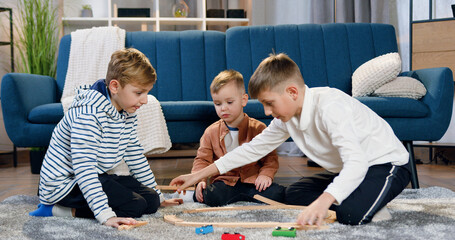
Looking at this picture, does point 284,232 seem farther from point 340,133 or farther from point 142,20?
point 142,20

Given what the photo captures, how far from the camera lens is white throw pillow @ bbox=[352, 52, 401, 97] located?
7.68 ft

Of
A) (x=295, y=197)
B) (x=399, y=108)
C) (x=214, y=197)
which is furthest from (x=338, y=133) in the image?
(x=399, y=108)

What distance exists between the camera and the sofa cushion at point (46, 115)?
217 centimetres

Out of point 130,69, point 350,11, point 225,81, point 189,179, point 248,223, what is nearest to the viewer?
point 248,223

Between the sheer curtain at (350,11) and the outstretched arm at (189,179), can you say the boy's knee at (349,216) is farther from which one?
the sheer curtain at (350,11)

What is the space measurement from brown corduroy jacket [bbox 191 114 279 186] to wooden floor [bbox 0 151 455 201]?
50 cm

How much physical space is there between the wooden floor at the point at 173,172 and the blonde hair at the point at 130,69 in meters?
0.93

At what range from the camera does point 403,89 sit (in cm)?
222

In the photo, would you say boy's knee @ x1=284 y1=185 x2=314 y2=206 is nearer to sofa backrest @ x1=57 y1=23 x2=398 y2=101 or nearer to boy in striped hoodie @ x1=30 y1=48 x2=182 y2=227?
boy in striped hoodie @ x1=30 y1=48 x2=182 y2=227

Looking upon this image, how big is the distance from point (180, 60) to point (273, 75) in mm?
1551

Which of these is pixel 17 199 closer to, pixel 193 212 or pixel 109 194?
pixel 109 194

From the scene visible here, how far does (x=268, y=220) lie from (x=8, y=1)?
10.4 feet

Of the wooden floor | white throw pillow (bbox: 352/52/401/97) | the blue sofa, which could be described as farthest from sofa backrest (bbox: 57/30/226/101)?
white throw pillow (bbox: 352/52/401/97)

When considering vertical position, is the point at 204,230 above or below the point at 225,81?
below
